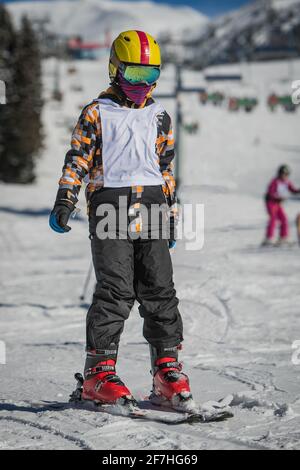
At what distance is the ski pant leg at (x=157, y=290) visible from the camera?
3688 millimetres

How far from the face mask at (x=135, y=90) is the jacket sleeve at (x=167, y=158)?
14cm

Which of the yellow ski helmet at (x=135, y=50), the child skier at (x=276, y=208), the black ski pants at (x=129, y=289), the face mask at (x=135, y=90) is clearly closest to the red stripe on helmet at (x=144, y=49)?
the yellow ski helmet at (x=135, y=50)

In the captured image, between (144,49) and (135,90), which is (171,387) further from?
(144,49)

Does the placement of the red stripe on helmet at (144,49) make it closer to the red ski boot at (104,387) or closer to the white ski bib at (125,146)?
the white ski bib at (125,146)

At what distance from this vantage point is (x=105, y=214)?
12.0ft

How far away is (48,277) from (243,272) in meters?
2.92

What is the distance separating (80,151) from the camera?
368 cm

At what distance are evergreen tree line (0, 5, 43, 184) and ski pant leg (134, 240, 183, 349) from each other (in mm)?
36005

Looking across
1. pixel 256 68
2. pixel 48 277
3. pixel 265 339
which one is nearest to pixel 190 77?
pixel 256 68

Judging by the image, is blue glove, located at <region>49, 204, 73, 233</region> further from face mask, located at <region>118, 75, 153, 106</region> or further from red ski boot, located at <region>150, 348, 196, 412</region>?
red ski boot, located at <region>150, 348, 196, 412</region>

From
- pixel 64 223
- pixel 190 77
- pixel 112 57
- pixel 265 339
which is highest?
pixel 190 77

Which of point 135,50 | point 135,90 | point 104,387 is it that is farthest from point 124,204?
point 104,387

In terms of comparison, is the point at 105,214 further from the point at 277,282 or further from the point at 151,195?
the point at 277,282
